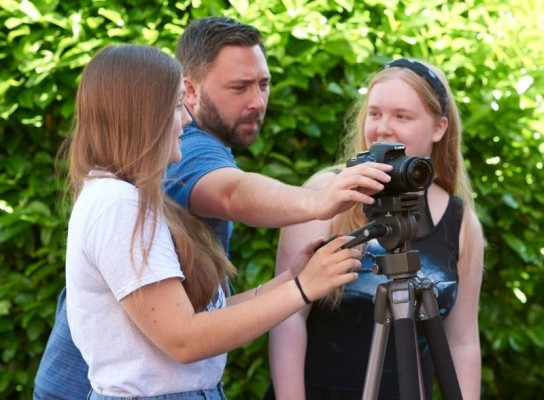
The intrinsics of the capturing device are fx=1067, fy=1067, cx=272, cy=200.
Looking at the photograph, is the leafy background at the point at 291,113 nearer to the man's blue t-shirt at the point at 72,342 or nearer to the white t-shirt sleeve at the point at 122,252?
the man's blue t-shirt at the point at 72,342

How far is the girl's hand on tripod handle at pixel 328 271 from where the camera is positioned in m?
2.32

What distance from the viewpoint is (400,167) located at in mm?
2303

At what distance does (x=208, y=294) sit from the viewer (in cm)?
238

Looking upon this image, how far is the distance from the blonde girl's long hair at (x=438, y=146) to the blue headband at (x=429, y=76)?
0.5 inches

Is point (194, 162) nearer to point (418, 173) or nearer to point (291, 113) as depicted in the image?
point (418, 173)

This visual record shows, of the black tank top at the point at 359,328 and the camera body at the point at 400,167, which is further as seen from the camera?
the black tank top at the point at 359,328

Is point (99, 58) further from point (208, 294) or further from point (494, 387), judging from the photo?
Answer: point (494, 387)

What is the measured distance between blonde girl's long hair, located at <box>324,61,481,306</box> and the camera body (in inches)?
24.6

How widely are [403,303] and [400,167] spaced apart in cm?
32

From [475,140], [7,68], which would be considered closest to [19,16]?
[7,68]

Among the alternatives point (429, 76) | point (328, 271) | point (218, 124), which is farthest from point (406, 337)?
point (429, 76)

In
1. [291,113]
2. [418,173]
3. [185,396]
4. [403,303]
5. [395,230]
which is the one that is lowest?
[291,113]

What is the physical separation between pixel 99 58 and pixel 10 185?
62.3 inches

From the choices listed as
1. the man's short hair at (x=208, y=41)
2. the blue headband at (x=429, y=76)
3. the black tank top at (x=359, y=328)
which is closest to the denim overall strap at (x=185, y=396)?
the black tank top at (x=359, y=328)
